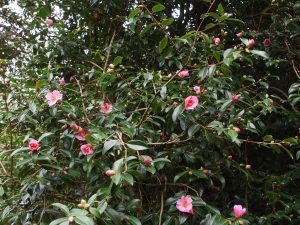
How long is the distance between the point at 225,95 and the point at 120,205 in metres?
0.76

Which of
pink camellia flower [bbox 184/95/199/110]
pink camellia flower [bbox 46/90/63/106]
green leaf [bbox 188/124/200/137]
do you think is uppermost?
pink camellia flower [bbox 46/90/63/106]

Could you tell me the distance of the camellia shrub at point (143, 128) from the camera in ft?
4.58

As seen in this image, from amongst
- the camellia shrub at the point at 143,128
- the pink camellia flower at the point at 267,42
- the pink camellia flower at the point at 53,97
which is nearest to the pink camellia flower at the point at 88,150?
the camellia shrub at the point at 143,128

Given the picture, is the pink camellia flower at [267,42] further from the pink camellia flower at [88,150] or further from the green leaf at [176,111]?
the pink camellia flower at [88,150]

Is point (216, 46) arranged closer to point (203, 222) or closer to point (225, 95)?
point (225, 95)

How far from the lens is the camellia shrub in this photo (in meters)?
1.40

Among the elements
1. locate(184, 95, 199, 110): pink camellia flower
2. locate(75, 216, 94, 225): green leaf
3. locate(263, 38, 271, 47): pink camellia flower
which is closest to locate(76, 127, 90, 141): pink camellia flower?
locate(184, 95, 199, 110): pink camellia flower

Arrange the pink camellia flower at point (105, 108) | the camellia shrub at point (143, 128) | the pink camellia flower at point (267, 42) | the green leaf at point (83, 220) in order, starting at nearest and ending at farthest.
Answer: the green leaf at point (83, 220)
the camellia shrub at point (143, 128)
the pink camellia flower at point (105, 108)
the pink camellia flower at point (267, 42)

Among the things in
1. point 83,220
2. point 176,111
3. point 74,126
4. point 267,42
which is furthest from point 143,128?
point 267,42

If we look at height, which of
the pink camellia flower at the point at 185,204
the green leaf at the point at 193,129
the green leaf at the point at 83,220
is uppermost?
the green leaf at the point at 83,220

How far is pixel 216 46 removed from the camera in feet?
6.04

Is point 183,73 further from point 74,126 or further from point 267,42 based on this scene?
point 267,42

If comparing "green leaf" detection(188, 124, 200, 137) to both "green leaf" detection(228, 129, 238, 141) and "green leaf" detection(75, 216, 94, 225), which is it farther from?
"green leaf" detection(75, 216, 94, 225)

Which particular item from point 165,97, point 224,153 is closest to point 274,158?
point 224,153
